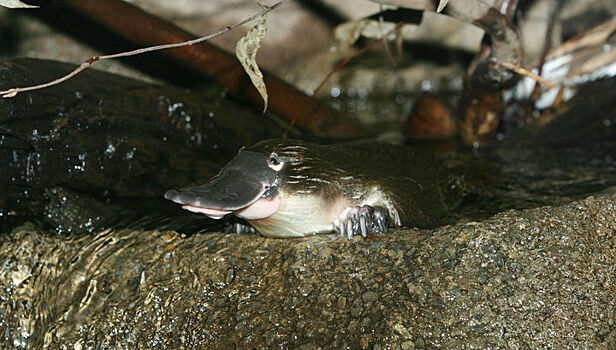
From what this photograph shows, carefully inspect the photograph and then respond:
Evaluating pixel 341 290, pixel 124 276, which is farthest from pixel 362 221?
pixel 124 276

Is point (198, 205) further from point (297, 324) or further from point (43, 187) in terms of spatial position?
point (43, 187)

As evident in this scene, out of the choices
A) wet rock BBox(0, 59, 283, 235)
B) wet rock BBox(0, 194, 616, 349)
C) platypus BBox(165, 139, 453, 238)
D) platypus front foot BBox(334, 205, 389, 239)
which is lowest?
wet rock BBox(0, 194, 616, 349)

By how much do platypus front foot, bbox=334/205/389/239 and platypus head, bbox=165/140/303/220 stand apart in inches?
10.6

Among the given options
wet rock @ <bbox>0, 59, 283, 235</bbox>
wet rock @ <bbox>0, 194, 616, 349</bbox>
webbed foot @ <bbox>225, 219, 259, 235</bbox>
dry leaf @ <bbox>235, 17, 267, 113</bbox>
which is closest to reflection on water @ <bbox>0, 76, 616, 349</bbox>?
wet rock @ <bbox>0, 194, 616, 349</bbox>

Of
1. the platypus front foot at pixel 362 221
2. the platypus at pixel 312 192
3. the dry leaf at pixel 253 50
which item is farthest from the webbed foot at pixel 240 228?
the dry leaf at pixel 253 50

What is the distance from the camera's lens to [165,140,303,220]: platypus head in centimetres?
178

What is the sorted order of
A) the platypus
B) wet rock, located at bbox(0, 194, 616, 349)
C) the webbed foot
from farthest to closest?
the webbed foot
the platypus
wet rock, located at bbox(0, 194, 616, 349)

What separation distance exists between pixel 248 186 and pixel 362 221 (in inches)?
17.8

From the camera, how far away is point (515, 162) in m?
3.33

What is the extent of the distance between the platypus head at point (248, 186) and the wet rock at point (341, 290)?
168 millimetres

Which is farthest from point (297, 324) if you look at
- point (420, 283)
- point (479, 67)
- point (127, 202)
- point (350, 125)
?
point (350, 125)

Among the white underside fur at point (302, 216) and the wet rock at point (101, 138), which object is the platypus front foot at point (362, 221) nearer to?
the white underside fur at point (302, 216)

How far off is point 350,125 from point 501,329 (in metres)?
2.39

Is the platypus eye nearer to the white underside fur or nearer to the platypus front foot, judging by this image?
the white underside fur
